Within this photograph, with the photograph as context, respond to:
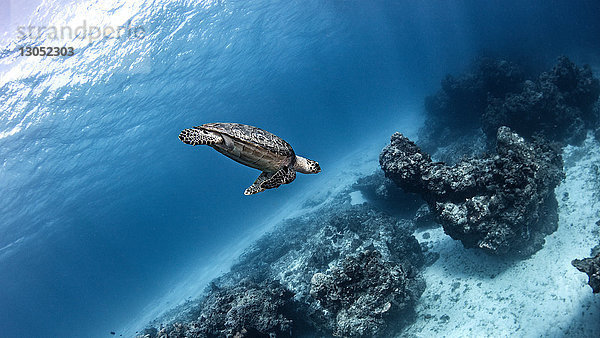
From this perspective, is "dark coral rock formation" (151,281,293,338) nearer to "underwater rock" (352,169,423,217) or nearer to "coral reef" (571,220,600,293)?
"coral reef" (571,220,600,293)

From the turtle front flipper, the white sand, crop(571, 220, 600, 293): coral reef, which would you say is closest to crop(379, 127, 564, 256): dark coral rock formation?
the white sand

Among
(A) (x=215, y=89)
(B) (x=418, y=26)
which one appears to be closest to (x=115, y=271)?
(A) (x=215, y=89)

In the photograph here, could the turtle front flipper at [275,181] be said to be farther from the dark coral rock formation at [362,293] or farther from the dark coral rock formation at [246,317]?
the dark coral rock formation at [246,317]

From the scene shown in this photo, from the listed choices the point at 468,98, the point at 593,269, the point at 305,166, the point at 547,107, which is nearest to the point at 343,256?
the point at 593,269

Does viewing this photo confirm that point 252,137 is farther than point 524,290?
No

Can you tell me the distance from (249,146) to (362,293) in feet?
16.9

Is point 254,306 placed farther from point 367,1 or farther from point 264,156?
point 367,1

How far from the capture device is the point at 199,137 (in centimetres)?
282

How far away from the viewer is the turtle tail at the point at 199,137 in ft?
8.95

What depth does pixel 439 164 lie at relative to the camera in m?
7.39

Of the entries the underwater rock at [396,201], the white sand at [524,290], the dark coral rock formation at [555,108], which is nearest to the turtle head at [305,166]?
the white sand at [524,290]

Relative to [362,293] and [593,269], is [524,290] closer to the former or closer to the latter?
[593,269]

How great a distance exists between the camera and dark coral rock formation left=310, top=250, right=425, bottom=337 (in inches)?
243

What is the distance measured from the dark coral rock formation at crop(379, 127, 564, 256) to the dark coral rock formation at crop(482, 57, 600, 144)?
5.50 meters
